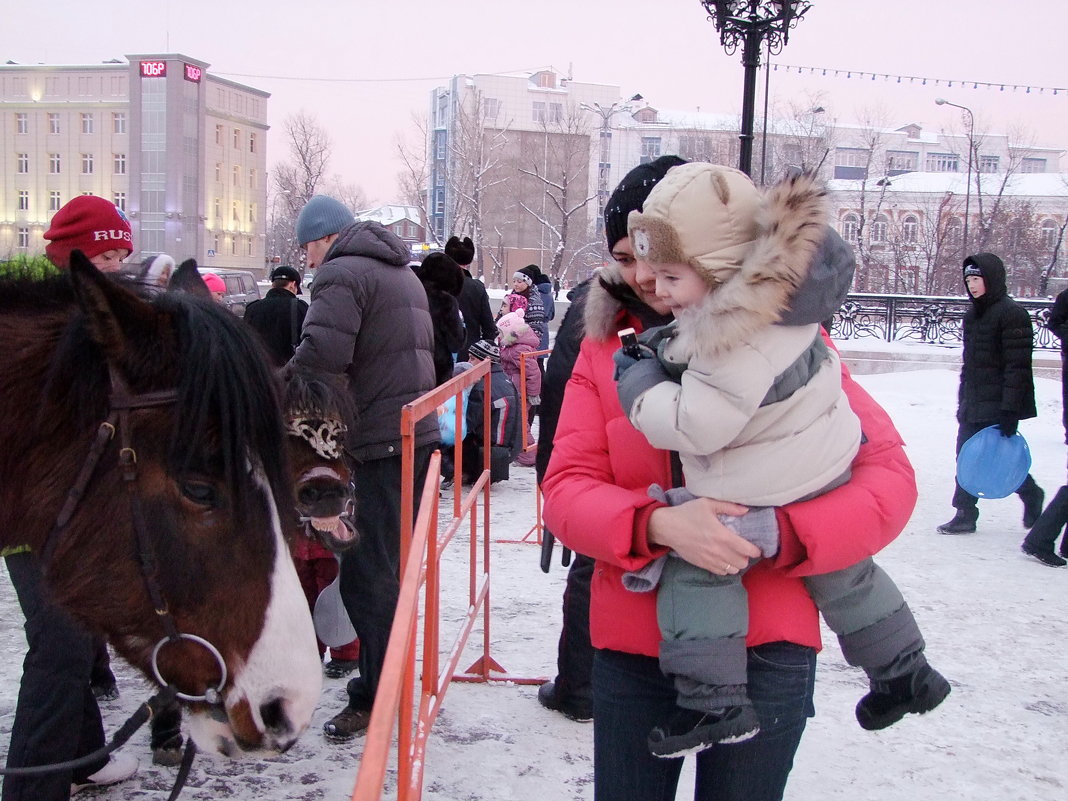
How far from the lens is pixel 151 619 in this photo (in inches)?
73.0

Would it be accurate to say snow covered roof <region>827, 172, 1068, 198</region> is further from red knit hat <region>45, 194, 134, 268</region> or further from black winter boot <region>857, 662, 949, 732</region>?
black winter boot <region>857, 662, 949, 732</region>

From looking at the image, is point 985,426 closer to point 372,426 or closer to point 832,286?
point 372,426

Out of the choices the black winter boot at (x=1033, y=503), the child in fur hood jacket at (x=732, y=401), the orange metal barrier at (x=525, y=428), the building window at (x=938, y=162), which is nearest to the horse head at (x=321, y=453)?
the orange metal barrier at (x=525, y=428)

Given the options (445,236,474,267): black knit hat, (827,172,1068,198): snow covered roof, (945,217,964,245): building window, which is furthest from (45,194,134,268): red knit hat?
(827,172,1068,198): snow covered roof

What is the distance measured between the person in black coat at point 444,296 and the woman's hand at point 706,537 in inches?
189

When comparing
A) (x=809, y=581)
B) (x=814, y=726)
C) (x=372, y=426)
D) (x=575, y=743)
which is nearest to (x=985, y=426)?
(x=814, y=726)

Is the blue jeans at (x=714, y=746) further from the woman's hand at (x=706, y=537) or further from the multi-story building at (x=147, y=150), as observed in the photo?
the multi-story building at (x=147, y=150)

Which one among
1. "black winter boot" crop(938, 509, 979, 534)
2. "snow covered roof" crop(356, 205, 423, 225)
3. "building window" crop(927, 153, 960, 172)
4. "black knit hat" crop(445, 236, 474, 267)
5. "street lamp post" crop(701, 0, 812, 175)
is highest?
"building window" crop(927, 153, 960, 172)

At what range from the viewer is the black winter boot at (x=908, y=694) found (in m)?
1.95

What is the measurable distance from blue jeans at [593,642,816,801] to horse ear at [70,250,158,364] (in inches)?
47.6

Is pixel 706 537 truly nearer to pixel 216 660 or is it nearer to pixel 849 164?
pixel 216 660

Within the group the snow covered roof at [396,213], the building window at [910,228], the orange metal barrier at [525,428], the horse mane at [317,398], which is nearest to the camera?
the horse mane at [317,398]

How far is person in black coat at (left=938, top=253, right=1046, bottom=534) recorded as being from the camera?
7.09 metres

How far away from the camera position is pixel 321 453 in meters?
3.61
